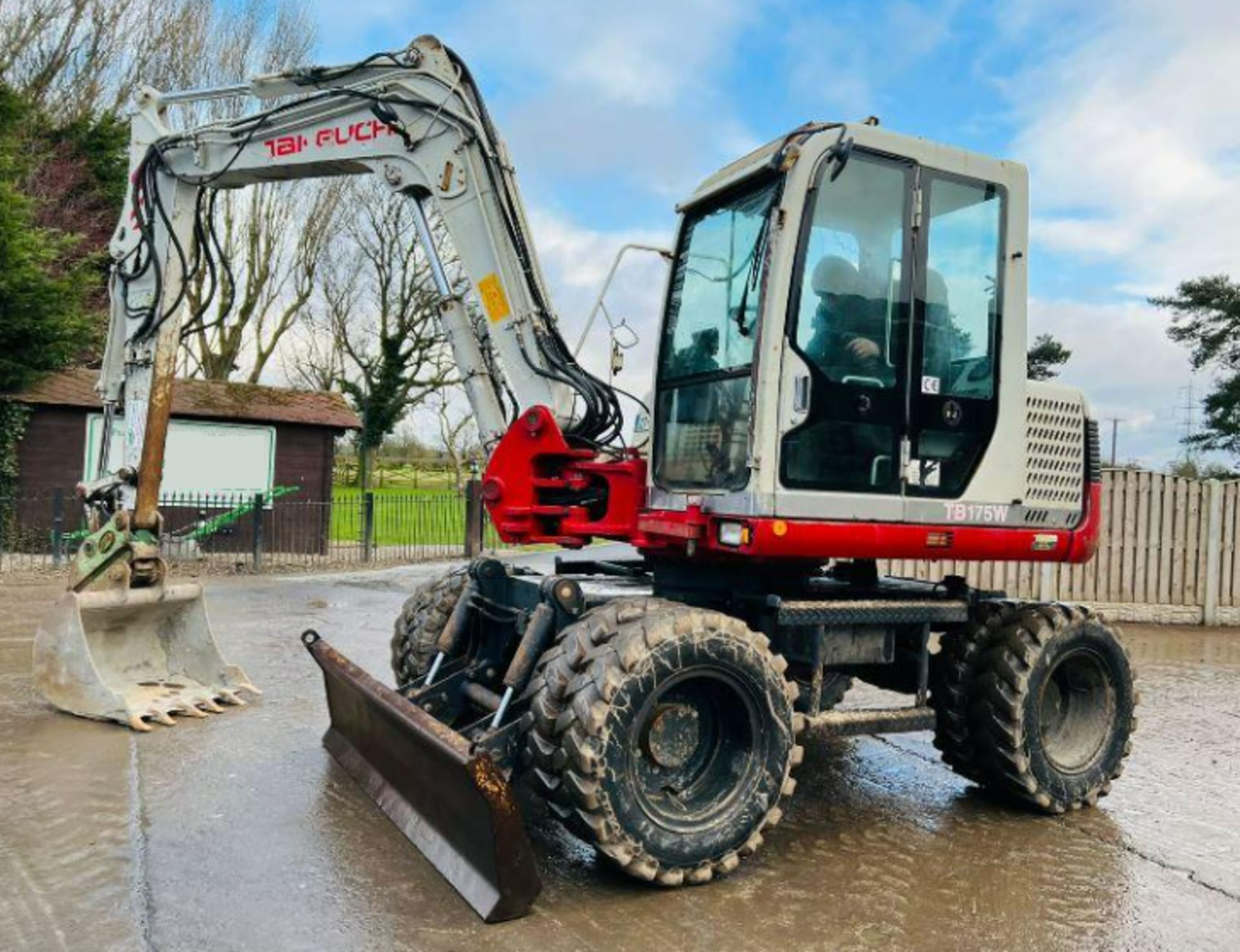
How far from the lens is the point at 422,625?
5535mm

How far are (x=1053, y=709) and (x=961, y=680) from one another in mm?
Result: 605

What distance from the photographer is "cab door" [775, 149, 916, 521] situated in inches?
165

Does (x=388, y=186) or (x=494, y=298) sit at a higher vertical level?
(x=388, y=186)

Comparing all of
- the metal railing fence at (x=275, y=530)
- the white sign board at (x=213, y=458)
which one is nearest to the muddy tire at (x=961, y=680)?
the metal railing fence at (x=275, y=530)

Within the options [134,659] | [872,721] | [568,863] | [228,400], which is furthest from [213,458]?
[872,721]

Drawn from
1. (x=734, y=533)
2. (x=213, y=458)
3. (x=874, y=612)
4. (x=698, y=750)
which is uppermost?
(x=213, y=458)

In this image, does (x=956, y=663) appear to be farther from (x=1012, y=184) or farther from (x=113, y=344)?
(x=113, y=344)

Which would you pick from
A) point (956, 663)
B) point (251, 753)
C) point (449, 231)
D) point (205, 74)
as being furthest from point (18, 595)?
point (205, 74)

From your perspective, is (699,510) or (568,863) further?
(699,510)

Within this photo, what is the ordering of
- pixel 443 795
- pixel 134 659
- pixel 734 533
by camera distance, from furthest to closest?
pixel 134 659, pixel 734 533, pixel 443 795

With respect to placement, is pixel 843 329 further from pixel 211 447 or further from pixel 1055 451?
pixel 211 447

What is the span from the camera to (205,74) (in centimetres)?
2292

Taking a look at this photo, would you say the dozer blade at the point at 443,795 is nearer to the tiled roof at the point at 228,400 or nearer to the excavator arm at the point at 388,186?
the excavator arm at the point at 388,186

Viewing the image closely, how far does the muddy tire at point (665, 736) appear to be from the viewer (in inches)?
142
